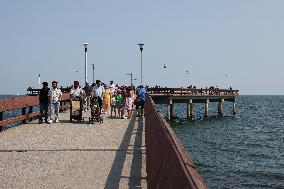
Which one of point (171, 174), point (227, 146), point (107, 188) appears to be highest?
point (171, 174)

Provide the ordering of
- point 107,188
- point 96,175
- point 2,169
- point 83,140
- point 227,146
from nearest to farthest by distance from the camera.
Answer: point 107,188, point 96,175, point 2,169, point 83,140, point 227,146

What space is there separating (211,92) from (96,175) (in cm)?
5510

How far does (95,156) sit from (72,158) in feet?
1.72

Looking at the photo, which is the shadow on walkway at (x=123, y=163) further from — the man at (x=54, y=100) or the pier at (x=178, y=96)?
the pier at (x=178, y=96)

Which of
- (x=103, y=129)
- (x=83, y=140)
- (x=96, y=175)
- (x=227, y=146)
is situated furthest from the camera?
(x=227, y=146)

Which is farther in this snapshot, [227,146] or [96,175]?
[227,146]

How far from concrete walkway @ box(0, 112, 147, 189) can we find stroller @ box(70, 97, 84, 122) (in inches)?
106

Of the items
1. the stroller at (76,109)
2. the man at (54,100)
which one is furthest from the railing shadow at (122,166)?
the man at (54,100)

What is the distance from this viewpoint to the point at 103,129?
1545 cm

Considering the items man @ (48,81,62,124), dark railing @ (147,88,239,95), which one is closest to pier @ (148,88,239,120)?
dark railing @ (147,88,239,95)

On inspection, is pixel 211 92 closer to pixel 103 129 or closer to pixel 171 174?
pixel 103 129

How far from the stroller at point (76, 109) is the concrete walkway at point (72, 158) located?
2691 millimetres

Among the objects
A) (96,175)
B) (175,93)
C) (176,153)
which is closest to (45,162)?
(96,175)

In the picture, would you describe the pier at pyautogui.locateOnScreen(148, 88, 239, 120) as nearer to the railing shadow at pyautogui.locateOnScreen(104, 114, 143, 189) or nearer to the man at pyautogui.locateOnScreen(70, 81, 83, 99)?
the man at pyautogui.locateOnScreen(70, 81, 83, 99)
